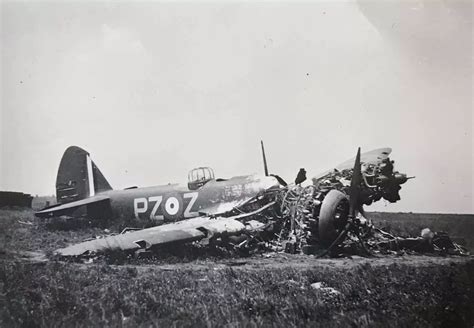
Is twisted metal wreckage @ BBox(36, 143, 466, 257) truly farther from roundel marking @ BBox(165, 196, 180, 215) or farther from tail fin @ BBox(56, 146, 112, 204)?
tail fin @ BBox(56, 146, 112, 204)

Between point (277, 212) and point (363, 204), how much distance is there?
2171 millimetres

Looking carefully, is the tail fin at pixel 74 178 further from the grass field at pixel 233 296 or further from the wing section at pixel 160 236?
the grass field at pixel 233 296

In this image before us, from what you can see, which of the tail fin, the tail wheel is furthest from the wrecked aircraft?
the tail fin

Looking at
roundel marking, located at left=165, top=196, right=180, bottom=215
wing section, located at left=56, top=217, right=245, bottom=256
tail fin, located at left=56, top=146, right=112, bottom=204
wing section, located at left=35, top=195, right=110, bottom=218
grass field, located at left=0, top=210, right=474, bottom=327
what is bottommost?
grass field, located at left=0, top=210, right=474, bottom=327

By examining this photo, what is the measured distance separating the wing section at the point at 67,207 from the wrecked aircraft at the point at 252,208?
1.1 inches

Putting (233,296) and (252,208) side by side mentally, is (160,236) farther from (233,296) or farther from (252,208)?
(233,296)

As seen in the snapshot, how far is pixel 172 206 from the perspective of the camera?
1097 centimetres

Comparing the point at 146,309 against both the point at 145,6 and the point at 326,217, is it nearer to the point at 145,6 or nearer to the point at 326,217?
the point at 326,217

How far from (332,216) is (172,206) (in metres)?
4.85

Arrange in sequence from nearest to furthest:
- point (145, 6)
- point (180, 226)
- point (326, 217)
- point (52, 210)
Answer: point (145, 6), point (326, 217), point (180, 226), point (52, 210)

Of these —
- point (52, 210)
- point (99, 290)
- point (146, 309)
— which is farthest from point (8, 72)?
point (52, 210)

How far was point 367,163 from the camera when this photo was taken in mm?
9477

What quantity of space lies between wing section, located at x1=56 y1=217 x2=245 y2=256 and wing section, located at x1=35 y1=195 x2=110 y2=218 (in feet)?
12.4

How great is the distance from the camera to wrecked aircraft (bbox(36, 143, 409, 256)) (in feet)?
26.6
